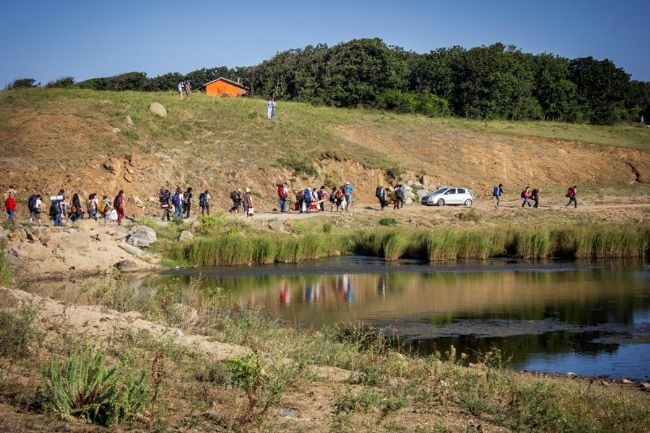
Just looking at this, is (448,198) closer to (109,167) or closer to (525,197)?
(525,197)

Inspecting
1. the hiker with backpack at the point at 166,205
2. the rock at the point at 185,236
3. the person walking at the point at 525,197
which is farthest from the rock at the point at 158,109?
the person walking at the point at 525,197

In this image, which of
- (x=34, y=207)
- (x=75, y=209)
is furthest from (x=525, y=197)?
(x=34, y=207)

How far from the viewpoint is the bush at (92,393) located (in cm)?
911

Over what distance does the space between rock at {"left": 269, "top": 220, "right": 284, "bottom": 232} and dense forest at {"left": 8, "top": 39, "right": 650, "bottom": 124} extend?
42.5 metres

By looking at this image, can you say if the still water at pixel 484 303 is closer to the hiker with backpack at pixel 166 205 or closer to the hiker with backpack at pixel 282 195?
the hiker with backpack at pixel 166 205

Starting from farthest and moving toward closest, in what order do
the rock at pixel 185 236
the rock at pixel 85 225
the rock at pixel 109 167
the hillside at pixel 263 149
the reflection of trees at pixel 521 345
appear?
the hillside at pixel 263 149, the rock at pixel 109 167, the rock at pixel 185 236, the rock at pixel 85 225, the reflection of trees at pixel 521 345

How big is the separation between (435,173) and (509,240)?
28077 millimetres

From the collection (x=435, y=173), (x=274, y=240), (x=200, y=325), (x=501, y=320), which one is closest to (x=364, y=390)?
(x=200, y=325)

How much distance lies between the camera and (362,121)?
73.3m

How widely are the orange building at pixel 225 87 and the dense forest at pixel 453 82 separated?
258 cm

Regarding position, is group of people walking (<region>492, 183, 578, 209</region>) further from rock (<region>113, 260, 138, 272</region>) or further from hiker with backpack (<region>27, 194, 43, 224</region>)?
hiker with backpack (<region>27, 194, 43, 224</region>)

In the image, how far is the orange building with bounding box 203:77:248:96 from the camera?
91.8m

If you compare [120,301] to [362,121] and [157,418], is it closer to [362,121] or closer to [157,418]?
[157,418]

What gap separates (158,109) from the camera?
60.8 m
